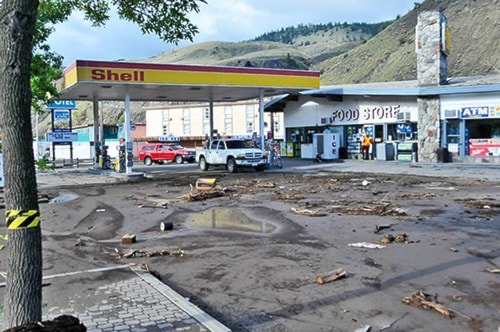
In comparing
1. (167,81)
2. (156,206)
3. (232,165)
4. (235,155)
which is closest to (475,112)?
(235,155)

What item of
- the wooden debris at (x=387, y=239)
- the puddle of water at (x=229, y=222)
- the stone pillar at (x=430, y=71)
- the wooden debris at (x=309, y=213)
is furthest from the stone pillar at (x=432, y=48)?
the wooden debris at (x=387, y=239)

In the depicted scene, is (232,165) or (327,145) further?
(327,145)

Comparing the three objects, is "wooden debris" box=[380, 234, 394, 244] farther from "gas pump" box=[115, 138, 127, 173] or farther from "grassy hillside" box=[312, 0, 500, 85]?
"grassy hillside" box=[312, 0, 500, 85]

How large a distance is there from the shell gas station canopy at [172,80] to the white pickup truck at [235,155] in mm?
3310

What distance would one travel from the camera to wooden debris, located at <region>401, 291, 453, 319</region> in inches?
229

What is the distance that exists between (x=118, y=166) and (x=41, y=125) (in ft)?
433

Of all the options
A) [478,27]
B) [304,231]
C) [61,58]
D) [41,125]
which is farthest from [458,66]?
[41,125]

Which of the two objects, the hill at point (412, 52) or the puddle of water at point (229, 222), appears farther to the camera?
the hill at point (412, 52)

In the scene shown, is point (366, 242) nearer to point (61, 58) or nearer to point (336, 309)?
point (336, 309)

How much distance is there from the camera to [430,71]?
30.8 m

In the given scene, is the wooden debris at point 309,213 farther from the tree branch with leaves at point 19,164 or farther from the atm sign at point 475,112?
the atm sign at point 475,112

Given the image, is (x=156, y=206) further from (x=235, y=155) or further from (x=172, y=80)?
(x=235, y=155)

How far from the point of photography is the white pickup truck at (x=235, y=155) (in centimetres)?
2931

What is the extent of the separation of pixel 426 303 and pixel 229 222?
22.7 ft
